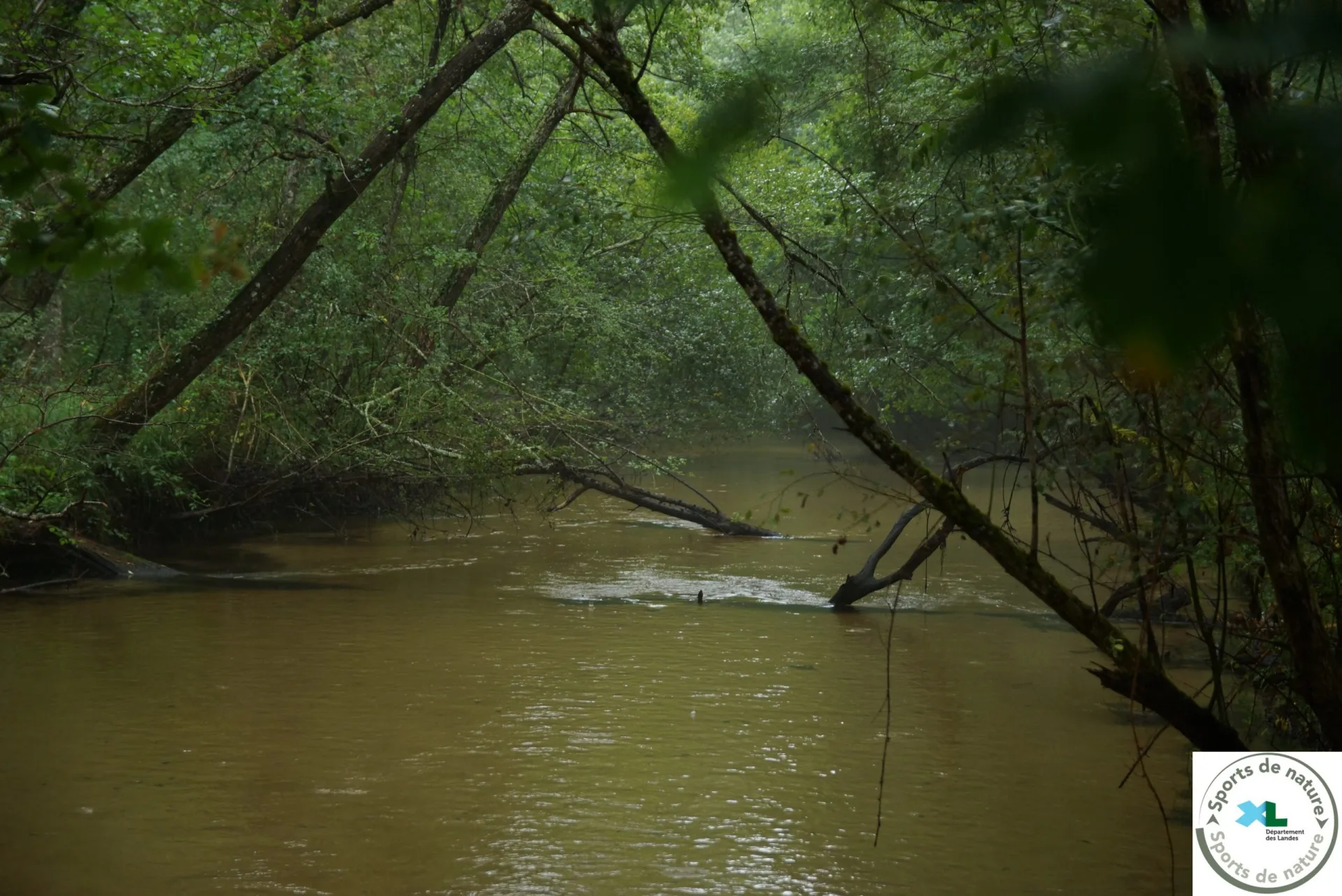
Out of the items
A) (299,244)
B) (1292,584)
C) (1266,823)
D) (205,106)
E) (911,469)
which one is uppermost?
(205,106)

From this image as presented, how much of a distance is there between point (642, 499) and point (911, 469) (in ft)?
34.3

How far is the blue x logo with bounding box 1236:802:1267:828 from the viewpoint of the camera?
3686mm

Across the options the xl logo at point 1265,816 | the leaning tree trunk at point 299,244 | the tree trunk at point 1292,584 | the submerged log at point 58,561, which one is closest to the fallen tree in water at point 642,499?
the leaning tree trunk at point 299,244

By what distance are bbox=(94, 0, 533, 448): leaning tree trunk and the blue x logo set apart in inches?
377

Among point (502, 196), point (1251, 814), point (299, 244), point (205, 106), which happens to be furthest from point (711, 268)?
point (1251, 814)

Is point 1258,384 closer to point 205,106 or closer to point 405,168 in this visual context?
point 205,106

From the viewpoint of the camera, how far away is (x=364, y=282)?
13.6m

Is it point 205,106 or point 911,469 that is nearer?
point 911,469

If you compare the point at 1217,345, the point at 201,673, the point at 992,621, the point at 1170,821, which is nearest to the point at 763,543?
the point at 992,621

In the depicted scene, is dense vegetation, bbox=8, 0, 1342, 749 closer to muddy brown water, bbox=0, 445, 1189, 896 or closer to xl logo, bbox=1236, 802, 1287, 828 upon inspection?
xl logo, bbox=1236, 802, 1287, 828

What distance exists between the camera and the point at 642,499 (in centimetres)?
1419

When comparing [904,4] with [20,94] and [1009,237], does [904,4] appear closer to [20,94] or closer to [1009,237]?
[1009,237]

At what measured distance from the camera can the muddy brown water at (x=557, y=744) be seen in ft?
17.3

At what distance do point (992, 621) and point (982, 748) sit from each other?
3804 mm
